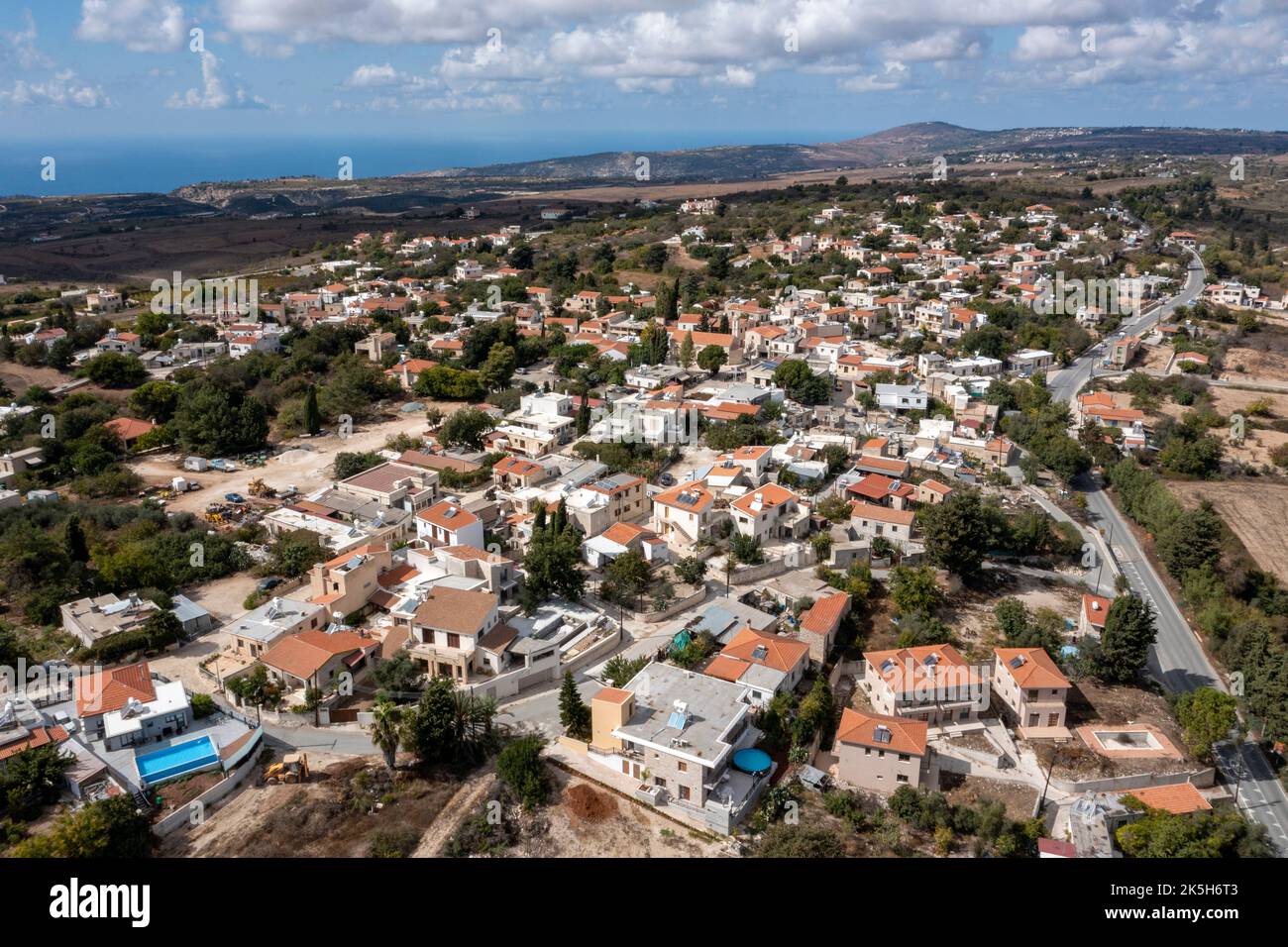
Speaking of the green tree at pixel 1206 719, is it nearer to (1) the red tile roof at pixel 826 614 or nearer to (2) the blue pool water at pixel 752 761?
(1) the red tile roof at pixel 826 614

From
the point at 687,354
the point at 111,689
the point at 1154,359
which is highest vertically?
the point at 687,354

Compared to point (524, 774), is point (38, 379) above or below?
above

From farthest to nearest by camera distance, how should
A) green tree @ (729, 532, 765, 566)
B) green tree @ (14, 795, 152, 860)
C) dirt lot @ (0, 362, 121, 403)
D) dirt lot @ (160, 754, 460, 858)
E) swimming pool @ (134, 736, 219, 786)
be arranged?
dirt lot @ (0, 362, 121, 403) → green tree @ (729, 532, 765, 566) → swimming pool @ (134, 736, 219, 786) → dirt lot @ (160, 754, 460, 858) → green tree @ (14, 795, 152, 860)

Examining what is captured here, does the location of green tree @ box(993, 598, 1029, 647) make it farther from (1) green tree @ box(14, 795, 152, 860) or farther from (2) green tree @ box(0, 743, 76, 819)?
(2) green tree @ box(0, 743, 76, 819)

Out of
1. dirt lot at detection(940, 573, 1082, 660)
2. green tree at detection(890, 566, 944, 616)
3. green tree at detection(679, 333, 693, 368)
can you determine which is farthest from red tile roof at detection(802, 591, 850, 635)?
green tree at detection(679, 333, 693, 368)

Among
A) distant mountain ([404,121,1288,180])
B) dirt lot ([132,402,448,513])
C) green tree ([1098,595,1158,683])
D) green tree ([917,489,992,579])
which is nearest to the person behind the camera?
green tree ([1098,595,1158,683])

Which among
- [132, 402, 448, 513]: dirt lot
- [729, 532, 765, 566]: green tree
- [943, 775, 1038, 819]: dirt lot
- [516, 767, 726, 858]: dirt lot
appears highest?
[132, 402, 448, 513]: dirt lot

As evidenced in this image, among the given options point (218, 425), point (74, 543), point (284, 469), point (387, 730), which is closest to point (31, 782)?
point (387, 730)

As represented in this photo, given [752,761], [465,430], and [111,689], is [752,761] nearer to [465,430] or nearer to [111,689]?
[111,689]
